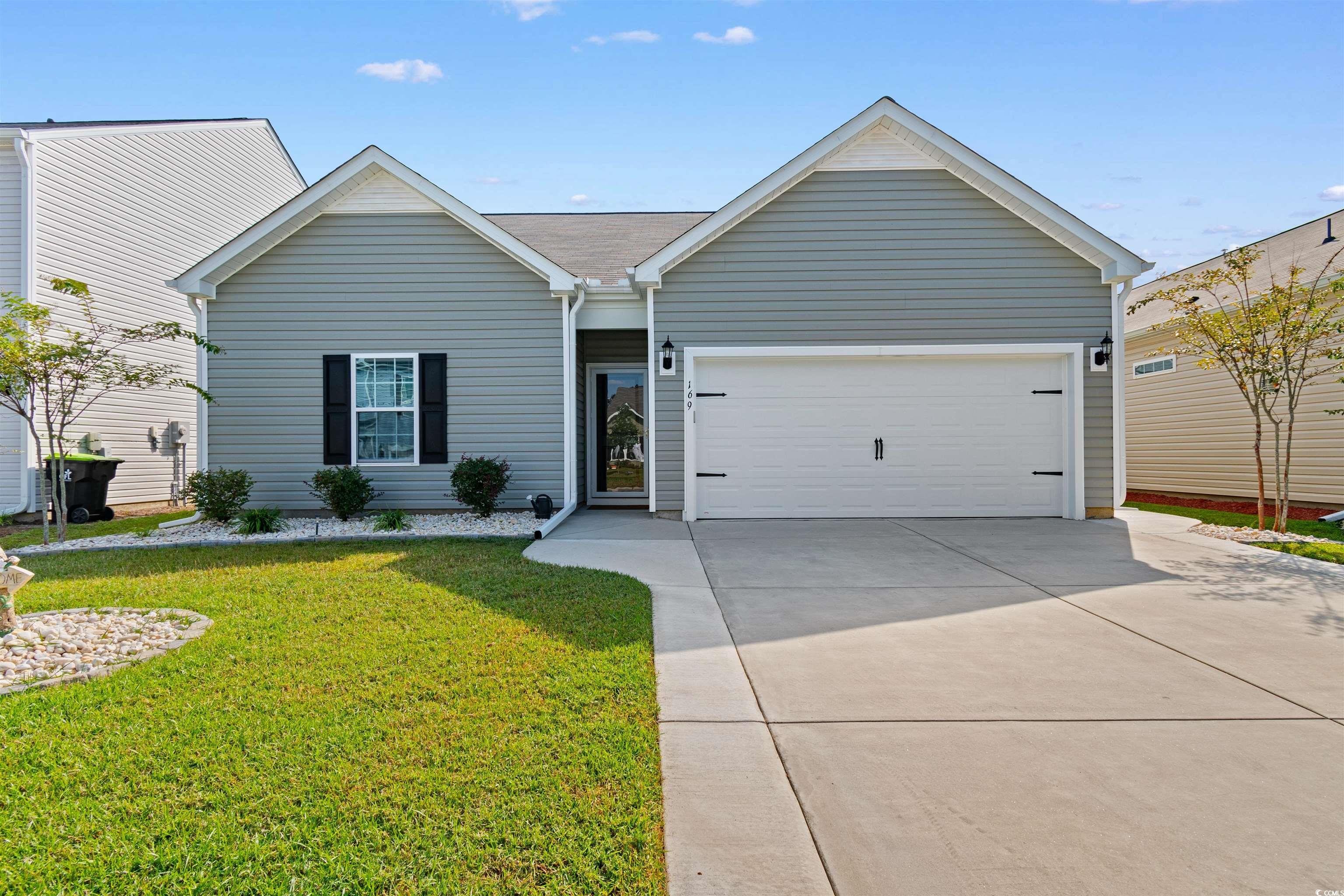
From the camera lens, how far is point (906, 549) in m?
7.39

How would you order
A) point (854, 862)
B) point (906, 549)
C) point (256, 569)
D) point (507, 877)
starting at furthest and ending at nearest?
point (906, 549), point (256, 569), point (854, 862), point (507, 877)

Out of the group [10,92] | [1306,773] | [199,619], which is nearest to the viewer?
[1306,773]

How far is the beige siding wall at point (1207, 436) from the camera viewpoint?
35.4 ft

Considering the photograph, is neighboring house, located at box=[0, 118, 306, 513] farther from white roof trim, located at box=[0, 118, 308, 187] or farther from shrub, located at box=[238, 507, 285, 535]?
shrub, located at box=[238, 507, 285, 535]

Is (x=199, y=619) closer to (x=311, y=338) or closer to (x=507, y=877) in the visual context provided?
(x=507, y=877)

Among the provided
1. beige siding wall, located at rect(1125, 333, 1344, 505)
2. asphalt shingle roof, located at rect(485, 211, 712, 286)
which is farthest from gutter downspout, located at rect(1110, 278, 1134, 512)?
asphalt shingle roof, located at rect(485, 211, 712, 286)

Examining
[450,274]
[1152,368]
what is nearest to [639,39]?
[450,274]

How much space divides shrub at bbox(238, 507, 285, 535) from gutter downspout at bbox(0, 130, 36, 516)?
3.89 metres

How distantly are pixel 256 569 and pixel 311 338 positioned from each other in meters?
4.47

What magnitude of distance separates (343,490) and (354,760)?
7.17 meters

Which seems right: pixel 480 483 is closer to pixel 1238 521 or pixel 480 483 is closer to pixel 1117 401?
pixel 1117 401

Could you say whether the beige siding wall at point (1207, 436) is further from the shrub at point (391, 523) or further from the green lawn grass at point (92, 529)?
the green lawn grass at point (92, 529)

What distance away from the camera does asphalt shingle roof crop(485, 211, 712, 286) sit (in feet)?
36.5

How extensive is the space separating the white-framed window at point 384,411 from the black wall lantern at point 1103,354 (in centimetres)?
898
